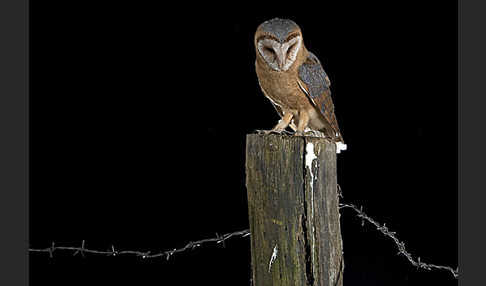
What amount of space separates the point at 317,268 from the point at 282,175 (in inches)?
13.9

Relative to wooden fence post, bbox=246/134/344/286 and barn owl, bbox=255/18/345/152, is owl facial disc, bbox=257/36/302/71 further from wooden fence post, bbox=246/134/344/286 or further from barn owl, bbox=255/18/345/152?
wooden fence post, bbox=246/134/344/286

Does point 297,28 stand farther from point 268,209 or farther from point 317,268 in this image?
point 317,268

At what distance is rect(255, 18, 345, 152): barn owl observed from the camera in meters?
2.09

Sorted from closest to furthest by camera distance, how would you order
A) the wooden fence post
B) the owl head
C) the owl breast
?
the wooden fence post → the owl head → the owl breast

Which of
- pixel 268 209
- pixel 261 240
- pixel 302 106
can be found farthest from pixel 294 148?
pixel 302 106

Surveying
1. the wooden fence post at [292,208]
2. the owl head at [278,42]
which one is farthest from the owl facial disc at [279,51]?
the wooden fence post at [292,208]

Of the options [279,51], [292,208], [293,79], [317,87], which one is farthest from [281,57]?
[292,208]

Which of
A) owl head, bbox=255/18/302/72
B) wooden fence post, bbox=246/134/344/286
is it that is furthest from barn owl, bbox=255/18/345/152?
wooden fence post, bbox=246/134/344/286

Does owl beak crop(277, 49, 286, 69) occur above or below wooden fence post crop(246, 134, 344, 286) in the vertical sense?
above

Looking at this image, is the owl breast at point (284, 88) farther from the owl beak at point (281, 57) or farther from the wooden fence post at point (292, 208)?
the wooden fence post at point (292, 208)

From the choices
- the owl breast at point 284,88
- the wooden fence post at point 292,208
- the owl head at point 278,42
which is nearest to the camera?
the wooden fence post at point 292,208

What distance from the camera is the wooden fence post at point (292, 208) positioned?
1860mm

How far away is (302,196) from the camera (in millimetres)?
1860

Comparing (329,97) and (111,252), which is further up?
(329,97)
